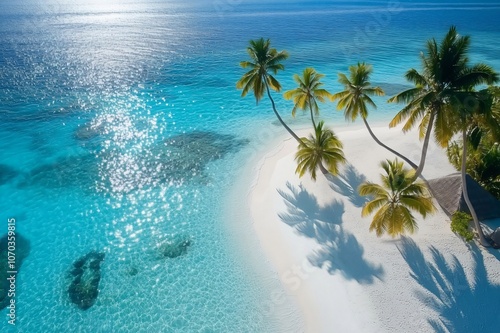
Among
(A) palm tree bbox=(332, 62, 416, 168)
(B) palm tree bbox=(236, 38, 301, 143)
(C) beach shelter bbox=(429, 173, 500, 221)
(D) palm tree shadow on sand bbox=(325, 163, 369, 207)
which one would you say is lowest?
(C) beach shelter bbox=(429, 173, 500, 221)

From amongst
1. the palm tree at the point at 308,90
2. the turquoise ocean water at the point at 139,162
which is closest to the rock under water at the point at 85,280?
the turquoise ocean water at the point at 139,162

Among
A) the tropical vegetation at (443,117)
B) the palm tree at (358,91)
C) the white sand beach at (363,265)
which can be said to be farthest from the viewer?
the palm tree at (358,91)

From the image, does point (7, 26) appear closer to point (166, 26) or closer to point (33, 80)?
point (166, 26)

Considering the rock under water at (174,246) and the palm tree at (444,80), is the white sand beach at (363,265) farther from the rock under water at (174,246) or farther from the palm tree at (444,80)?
the palm tree at (444,80)

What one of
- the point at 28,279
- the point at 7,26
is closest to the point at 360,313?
the point at 28,279

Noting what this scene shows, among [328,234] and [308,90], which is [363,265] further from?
[308,90]

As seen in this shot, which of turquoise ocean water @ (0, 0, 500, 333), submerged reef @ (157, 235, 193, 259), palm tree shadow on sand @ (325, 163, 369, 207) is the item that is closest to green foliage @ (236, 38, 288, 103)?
turquoise ocean water @ (0, 0, 500, 333)

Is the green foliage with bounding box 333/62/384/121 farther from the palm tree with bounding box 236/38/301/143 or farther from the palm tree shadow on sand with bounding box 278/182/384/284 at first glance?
the palm tree shadow on sand with bounding box 278/182/384/284
